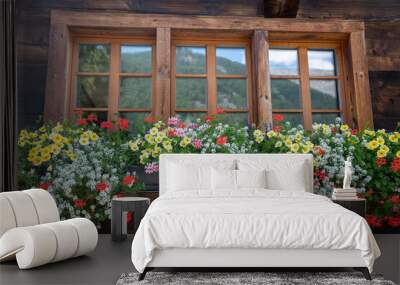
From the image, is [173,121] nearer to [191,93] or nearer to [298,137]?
[191,93]

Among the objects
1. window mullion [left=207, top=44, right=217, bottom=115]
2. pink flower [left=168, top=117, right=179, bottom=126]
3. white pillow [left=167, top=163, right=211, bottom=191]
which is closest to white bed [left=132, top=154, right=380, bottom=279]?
white pillow [left=167, top=163, right=211, bottom=191]

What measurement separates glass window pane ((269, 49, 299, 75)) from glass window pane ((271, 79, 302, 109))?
0.37 ft

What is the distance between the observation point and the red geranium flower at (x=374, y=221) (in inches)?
178

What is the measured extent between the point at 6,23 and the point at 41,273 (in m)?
2.59

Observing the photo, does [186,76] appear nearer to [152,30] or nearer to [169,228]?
[152,30]

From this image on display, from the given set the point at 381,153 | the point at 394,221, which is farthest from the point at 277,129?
the point at 394,221

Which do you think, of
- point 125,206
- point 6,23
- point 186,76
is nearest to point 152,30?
point 186,76

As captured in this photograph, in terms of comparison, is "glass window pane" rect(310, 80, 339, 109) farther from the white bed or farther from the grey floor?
the grey floor

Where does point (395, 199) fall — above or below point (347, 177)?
below

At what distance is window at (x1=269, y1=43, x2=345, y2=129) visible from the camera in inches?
201

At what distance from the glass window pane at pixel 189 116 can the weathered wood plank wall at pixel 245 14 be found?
1193 millimetres

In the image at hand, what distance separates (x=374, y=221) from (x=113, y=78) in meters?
3.38

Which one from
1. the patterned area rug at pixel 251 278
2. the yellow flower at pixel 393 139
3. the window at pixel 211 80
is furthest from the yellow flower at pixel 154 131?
the yellow flower at pixel 393 139

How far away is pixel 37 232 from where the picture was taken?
9.30 ft
